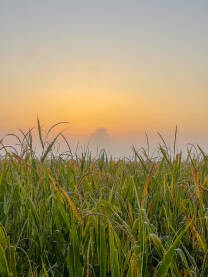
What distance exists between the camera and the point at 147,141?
9.12 feet

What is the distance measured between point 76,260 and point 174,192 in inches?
35.3

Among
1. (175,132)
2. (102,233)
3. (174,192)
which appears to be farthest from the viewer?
(175,132)

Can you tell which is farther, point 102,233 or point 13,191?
point 13,191

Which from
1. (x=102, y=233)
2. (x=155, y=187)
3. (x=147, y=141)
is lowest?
(x=102, y=233)

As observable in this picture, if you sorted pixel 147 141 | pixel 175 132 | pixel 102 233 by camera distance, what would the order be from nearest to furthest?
1. pixel 102 233
2. pixel 175 132
3. pixel 147 141

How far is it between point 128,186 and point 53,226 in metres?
0.56

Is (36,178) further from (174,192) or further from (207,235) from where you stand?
(207,235)

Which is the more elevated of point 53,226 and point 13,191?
point 13,191

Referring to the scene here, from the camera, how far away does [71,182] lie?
7.41ft

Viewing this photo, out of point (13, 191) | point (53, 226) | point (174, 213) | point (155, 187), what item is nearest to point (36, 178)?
point (13, 191)

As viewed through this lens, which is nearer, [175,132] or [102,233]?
[102,233]

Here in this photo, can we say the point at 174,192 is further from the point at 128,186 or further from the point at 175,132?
the point at 175,132

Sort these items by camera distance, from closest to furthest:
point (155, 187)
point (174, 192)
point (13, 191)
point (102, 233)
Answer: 1. point (102, 233)
2. point (13, 191)
3. point (174, 192)
4. point (155, 187)

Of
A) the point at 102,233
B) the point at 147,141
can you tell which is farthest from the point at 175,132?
the point at 102,233
